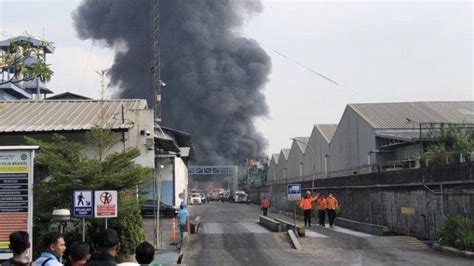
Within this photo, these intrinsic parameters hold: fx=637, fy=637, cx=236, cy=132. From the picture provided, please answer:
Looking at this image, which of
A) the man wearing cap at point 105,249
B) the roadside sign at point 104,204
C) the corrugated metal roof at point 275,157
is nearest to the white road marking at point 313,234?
the roadside sign at point 104,204

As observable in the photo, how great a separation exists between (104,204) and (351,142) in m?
43.0

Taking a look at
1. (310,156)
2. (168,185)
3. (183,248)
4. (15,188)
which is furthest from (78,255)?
(310,156)

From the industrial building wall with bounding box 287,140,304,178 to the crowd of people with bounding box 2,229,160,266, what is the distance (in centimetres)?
7343

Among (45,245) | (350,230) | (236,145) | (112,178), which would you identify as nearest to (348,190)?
(350,230)

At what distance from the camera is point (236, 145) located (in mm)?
126938

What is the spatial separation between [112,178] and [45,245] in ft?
32.8

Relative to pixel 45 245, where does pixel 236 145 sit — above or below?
above

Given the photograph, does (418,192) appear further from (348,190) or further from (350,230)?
(348,190)

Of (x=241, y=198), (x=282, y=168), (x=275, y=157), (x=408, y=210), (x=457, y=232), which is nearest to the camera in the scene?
(x=457, y=232)

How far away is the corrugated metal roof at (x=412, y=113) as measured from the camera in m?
50.0

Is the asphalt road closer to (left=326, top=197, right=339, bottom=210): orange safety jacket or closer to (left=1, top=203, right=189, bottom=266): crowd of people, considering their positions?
(left=326, top=197, right=339, bottom=210): orange safety jacket

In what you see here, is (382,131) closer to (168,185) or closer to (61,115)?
(168,185)

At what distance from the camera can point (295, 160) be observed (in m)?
84.4

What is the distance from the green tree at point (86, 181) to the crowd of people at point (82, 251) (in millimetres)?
9722
